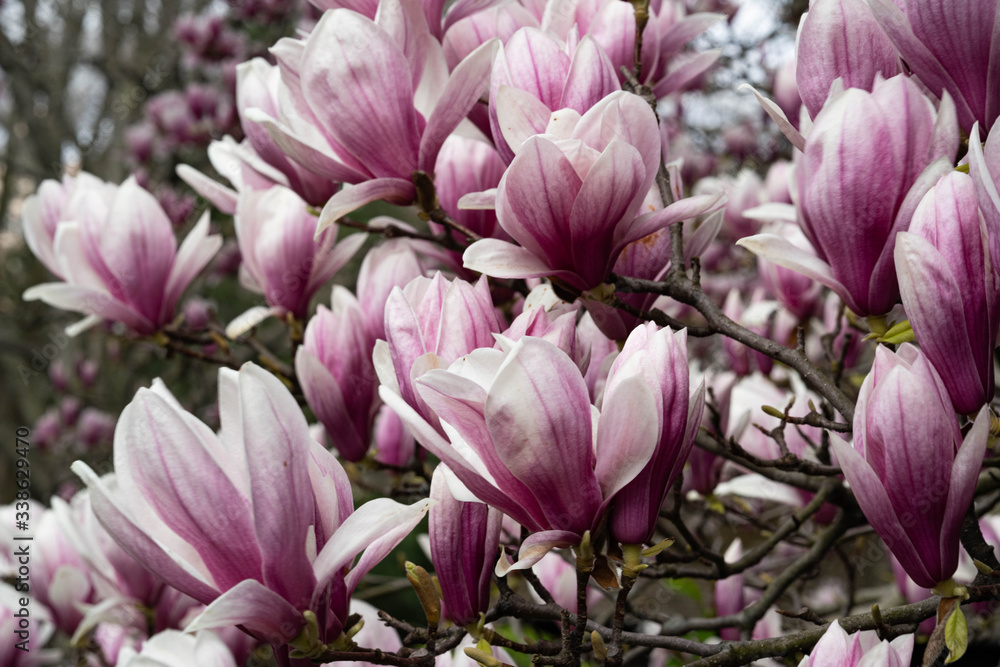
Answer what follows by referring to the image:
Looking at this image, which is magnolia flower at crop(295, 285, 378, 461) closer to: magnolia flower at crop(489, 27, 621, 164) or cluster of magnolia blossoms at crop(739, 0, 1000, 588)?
magnolia flower at crop(489, 27, 621, 164)

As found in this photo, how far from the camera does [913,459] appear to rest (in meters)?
0.58

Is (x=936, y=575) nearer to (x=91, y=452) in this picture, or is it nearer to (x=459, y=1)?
(x=459, y=1)

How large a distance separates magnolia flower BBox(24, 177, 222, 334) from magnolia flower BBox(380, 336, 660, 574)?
2.48 feet

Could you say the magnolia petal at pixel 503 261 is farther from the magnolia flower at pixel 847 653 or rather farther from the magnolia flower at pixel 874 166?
the magnolia flower at pixel 847 653

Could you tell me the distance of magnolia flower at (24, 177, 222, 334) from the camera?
122 centimetres

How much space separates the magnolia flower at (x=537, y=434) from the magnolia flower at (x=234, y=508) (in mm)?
72

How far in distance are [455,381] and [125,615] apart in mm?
950

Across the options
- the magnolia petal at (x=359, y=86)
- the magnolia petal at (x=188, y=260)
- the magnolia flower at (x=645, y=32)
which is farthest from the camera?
the magnolia petal at (x=188, y=260)

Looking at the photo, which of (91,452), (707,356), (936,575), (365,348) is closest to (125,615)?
(365,348)

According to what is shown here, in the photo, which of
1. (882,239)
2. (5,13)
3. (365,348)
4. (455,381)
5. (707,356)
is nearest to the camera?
(455,381)

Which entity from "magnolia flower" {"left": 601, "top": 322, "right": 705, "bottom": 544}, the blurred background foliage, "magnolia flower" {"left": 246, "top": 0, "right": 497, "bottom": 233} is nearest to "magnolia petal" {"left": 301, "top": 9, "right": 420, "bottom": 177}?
"magnolia flower" {"left": 246, "top": 0, "right": 497, "bottom": 233}

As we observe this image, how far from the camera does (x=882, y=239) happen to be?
26.7 inches

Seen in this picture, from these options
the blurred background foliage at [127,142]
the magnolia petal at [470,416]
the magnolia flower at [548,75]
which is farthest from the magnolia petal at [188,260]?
the blurred background foliage at [127,142]

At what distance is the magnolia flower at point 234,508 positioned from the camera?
58cm
